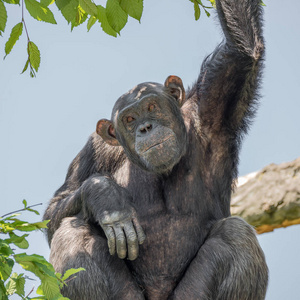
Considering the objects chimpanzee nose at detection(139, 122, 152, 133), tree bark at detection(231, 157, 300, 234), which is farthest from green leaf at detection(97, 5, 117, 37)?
tree bark at detection(231, 157, 300, 234)

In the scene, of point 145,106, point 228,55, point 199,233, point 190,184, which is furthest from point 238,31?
point 199,233

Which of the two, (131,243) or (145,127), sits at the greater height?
(145,127)

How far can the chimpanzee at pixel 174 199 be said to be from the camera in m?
5.70

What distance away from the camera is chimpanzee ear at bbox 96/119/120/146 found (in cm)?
656

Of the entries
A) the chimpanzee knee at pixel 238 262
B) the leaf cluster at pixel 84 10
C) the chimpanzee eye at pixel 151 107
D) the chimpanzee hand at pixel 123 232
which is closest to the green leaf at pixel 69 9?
the leaf cluster at pixel 84 10

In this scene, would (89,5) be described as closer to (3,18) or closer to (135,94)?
(3,18)

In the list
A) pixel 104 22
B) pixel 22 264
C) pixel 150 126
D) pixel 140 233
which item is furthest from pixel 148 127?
pixel 22 264

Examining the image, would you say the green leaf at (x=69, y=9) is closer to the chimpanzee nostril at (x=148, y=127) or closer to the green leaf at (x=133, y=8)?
the green leaf at (x=133, y=8)

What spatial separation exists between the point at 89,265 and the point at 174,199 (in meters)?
1.12

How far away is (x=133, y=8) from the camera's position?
487 centimetres

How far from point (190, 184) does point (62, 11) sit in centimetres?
223

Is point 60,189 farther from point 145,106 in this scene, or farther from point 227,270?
point 227,270

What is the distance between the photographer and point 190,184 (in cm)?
628

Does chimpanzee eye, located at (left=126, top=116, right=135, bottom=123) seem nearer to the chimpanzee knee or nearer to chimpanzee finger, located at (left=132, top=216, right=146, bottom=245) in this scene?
chimpanzee finger, located at (left=132, top=216, right=146, bottom=245)
